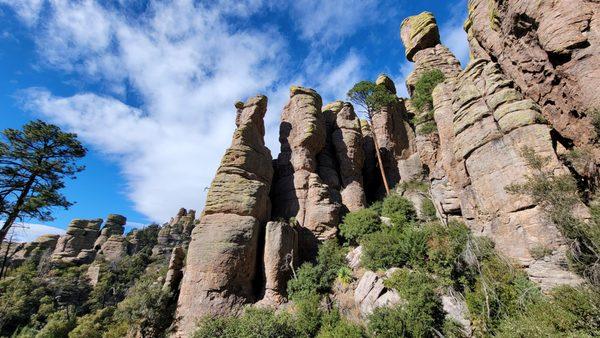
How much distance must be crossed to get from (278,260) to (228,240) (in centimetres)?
399

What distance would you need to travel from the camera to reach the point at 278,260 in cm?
2030

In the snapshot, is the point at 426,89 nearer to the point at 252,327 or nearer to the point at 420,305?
the point at 420,305

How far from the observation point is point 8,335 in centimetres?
3416

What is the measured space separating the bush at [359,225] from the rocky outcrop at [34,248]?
225 ft

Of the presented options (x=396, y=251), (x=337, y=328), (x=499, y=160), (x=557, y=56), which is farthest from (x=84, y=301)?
(x=557, y=56)

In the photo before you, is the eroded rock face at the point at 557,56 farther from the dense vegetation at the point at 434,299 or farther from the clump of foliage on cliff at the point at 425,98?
the clump of foliage on cliff at the point at 425,98

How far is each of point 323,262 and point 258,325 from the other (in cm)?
714

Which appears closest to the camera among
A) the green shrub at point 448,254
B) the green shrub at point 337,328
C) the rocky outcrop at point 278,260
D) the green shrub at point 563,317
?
the green shrub at point 563,317

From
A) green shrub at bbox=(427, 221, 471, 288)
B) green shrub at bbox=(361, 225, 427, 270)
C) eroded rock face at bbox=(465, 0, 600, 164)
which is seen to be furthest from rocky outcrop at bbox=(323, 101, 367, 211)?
eroded rock face at bbox=(465, 0, 600, 164)

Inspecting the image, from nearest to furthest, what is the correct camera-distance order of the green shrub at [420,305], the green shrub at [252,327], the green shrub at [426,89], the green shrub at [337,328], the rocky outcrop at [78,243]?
the green shrub at [420,305]
the green shrub at [337,328]
the green shrub at [252,327]
the green shrub at [426,89]
the rocky outcrop at [78,243]

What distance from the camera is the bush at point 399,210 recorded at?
73.8ft

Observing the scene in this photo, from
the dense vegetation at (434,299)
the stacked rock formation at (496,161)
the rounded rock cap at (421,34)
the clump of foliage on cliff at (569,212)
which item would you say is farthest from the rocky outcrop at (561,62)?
the rounded rock cap at (421,34)

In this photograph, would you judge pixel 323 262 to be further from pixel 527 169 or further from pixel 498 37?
pixel 498 37

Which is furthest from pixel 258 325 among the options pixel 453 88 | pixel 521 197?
pixel 453 88
